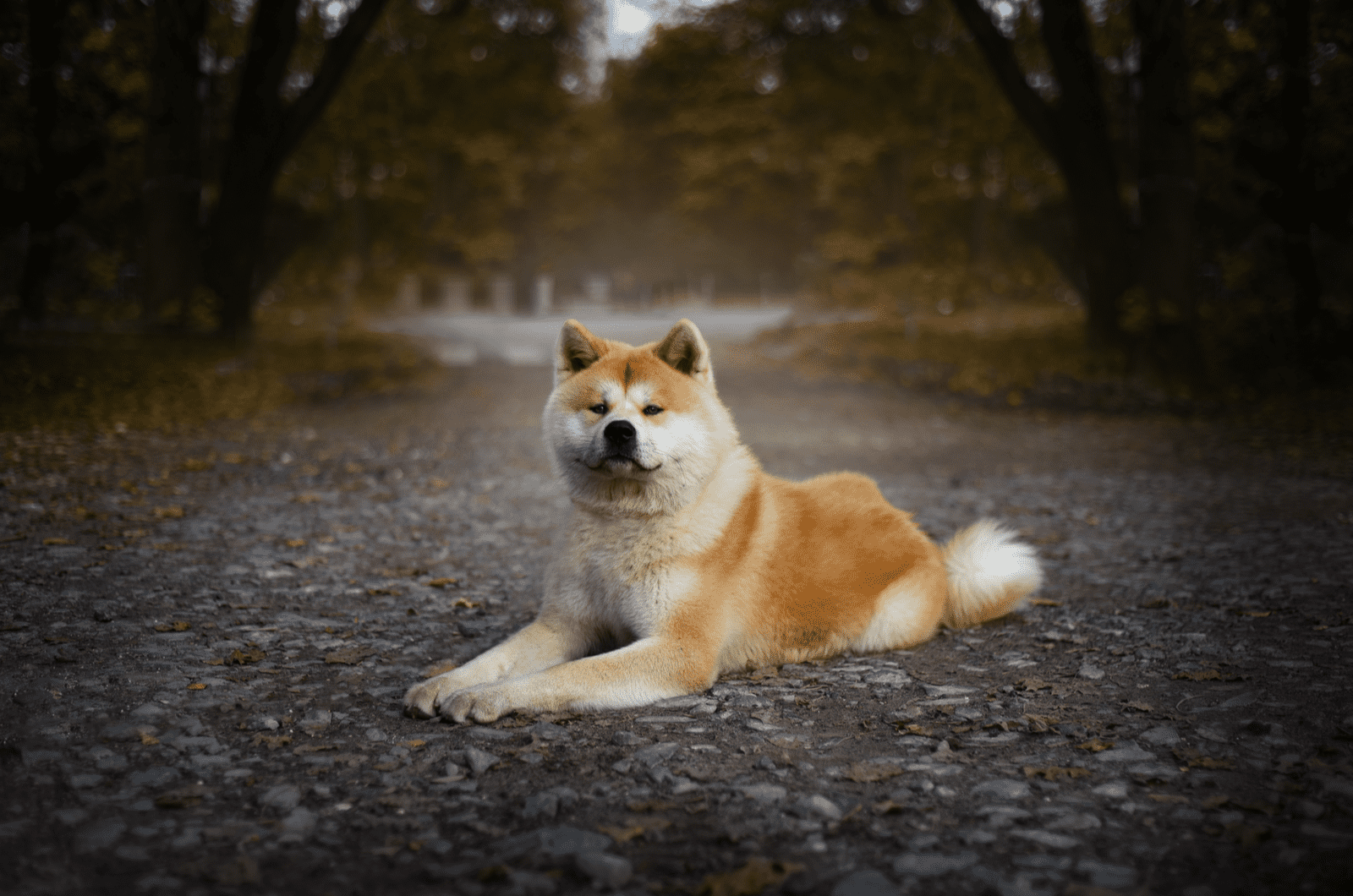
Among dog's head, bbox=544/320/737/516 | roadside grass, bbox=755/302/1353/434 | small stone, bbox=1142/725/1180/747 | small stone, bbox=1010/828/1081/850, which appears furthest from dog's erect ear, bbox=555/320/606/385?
roadside grass, bbox=755/302/1353/434

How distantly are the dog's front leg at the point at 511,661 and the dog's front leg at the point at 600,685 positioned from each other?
10cm

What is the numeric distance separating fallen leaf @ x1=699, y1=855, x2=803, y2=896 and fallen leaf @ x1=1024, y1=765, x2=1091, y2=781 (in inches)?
40.6

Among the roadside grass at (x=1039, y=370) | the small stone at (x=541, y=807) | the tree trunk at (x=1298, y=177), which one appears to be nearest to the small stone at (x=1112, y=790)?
the small stone at (x=541, y=807)

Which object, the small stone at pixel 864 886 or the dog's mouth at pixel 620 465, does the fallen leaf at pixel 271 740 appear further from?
the small stone at pixel 864 886

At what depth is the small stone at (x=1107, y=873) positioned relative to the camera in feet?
7.97

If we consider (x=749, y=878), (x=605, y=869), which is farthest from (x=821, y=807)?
(x=605, y=869)

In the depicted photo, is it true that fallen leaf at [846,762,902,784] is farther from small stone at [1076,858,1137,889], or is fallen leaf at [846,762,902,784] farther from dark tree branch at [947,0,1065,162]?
dark tree branch at [947,0,1065,162]

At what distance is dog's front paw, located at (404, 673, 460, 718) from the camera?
3551 mm

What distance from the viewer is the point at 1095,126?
502 inches

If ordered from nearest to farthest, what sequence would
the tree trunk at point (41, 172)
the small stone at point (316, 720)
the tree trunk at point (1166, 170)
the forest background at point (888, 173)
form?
the small stone at point (316, 720) < the tree trunk at point (41, 172) < the forest background at point (888, 173) < the tree trunk at point (1166, 170)

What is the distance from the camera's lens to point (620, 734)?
3393mm

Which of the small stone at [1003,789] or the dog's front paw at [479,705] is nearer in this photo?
the small stone at [1003,789]

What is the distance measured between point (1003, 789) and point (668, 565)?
4.92 feet

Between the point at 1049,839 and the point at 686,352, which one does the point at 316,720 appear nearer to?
the point at 686,352
